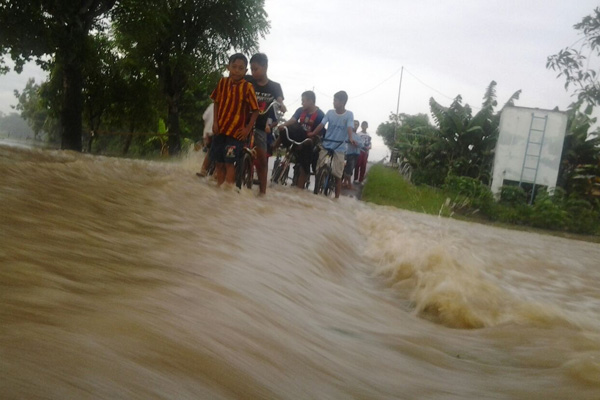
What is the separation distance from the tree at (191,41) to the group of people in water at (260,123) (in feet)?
48.8

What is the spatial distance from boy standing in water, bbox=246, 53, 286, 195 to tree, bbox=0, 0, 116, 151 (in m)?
11.9

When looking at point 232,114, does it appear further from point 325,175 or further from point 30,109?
point 30,109

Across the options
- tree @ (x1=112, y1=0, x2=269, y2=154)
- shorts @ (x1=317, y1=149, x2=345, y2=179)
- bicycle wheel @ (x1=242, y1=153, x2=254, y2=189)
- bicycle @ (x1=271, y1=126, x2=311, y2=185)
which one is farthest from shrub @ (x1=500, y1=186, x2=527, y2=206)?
tree @ (x1=112, y1=0, x2=269, y2=154)

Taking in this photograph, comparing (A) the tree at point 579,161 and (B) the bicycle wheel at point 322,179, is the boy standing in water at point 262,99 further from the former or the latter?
(A) the tree at point 579,161

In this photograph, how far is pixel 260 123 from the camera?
830cm

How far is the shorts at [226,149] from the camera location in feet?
23.6

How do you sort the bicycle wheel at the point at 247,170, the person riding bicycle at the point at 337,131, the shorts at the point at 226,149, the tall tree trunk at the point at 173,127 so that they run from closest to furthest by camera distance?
the shorts at the point at 226,149
the bicycle wheel at the point at 247,170
the person riding bicycle at the point at 337,131
the tall tree trunk at the point at 173,127

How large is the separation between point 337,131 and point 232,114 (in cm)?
404

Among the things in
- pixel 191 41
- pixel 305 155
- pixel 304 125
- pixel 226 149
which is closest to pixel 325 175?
pixel 305 155

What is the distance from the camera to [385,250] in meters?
5.73

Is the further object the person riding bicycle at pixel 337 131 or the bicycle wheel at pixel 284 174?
the bicycle wheel at pixel 284 174

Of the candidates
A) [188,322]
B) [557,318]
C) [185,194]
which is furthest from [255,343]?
[185,194]

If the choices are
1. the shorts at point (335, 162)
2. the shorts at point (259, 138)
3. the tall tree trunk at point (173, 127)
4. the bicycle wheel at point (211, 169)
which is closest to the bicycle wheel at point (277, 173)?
the shorts at point (335, 162)

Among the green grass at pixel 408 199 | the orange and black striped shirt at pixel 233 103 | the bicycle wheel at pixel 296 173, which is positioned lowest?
the green grass at pixel 408 199
